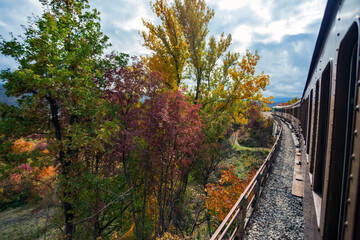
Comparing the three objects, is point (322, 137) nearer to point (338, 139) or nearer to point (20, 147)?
point (338, 139)

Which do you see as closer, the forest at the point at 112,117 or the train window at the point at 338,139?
the train window at the point at 338,139

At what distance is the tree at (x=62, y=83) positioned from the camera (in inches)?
259

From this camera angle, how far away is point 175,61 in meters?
13.1

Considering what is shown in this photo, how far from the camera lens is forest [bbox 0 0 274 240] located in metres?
6.83

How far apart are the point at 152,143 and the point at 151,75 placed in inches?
156

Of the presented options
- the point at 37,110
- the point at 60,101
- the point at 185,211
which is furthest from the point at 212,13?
the point at 185,211

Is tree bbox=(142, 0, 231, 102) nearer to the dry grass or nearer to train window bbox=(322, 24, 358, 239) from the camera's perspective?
train window bbox=(322, 24, 358, 239)

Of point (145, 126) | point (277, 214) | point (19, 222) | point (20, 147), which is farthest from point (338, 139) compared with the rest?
point (19, 222)

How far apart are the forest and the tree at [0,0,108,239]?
0.17 ft

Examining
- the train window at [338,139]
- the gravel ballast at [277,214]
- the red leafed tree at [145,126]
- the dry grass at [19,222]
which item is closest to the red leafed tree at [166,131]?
the red leafed tree at [145,126]

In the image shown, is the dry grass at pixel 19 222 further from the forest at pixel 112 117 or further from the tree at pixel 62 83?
the tree at pixel 62 83

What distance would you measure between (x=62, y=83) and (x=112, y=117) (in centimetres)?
271

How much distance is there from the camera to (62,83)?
22.6ft

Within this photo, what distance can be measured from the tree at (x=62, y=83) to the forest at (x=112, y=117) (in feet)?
0.17
